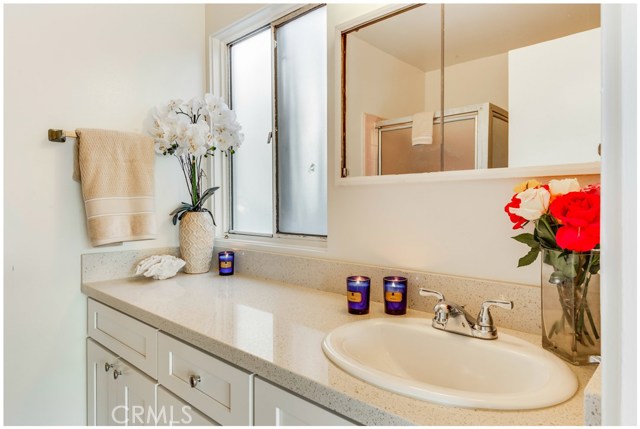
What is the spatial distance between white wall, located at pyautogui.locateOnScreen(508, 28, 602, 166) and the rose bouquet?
6.5 inches

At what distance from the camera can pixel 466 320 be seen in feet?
2.79

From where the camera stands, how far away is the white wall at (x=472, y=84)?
37.5 inches

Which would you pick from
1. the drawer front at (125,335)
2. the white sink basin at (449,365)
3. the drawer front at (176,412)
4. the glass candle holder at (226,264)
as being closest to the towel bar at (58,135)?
the drawer front at (125,335)

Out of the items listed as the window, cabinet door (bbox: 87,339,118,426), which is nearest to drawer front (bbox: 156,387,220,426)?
cabinet door (bbox: 87,339,118,426)

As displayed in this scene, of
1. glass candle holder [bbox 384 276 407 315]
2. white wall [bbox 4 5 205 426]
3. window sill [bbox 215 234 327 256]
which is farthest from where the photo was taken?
window sill [bbox 215 234 327 256]

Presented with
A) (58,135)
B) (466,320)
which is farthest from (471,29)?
(58,135)

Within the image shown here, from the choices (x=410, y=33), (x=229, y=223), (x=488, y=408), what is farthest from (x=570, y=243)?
(x=229, y=223)

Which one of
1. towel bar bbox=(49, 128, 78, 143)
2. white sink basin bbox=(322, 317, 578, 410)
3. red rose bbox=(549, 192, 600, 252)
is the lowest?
white sink basin bbox=(322, 317, 578, 410)

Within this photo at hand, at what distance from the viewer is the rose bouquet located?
66cm

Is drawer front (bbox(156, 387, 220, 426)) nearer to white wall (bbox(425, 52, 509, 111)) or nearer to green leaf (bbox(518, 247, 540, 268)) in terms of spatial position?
green leaf (bbox(518, 247, 540, 268))

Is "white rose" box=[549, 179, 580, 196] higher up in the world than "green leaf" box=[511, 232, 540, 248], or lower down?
higher up

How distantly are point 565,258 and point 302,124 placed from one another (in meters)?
1.08

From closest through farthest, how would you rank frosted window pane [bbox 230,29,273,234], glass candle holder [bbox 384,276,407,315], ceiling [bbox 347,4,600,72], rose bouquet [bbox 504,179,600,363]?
rose bouquet [bbox 504,179,600,363] < ceiling [bbox 347,4,600,72] < glass candle holder [bbox 384,276,407,315] < frosted window pane [bbox 230,29,273,234]

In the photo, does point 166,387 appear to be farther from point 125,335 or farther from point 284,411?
point 284,411
